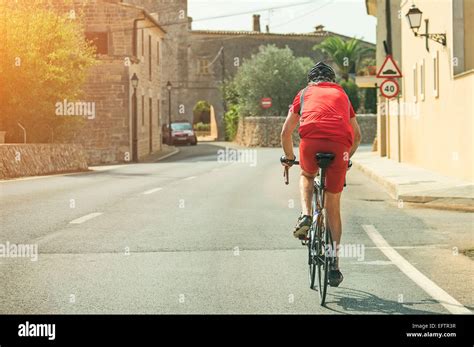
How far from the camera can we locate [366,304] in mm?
6590

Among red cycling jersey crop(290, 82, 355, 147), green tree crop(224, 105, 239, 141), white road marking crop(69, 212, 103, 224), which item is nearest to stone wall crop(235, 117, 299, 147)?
green tree crop(224, 105, 239, 141)

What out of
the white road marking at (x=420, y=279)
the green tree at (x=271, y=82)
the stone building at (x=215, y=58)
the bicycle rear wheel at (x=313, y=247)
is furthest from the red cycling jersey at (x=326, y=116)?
the stone building at (x=215, y=58)

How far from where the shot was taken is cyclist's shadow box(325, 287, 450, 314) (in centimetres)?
630

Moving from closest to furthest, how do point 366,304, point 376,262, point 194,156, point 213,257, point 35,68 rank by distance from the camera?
point 366,304 → point 376,262 → point 213,257 → point 35,68 → point 194,156

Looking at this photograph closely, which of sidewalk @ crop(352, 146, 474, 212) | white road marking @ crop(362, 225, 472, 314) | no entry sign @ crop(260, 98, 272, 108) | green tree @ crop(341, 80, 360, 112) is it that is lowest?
white road marking @ crop(362, 225, 472, 314)

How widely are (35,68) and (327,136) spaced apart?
2369 cm

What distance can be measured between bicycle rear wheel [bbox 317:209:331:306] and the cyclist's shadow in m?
0.12

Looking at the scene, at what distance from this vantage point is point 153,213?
13.7 m

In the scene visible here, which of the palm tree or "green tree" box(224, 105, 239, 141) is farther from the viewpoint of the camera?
the palm tree

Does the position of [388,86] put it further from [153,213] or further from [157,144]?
[157,144]

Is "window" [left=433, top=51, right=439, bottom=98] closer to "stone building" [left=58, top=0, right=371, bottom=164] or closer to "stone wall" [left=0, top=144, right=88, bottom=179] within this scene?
"stone wall" [left=0, top=144, right=88, bottom=179]

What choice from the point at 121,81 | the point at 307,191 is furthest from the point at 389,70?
the point at 121,81

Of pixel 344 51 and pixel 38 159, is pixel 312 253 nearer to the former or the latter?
pixel 38 159
